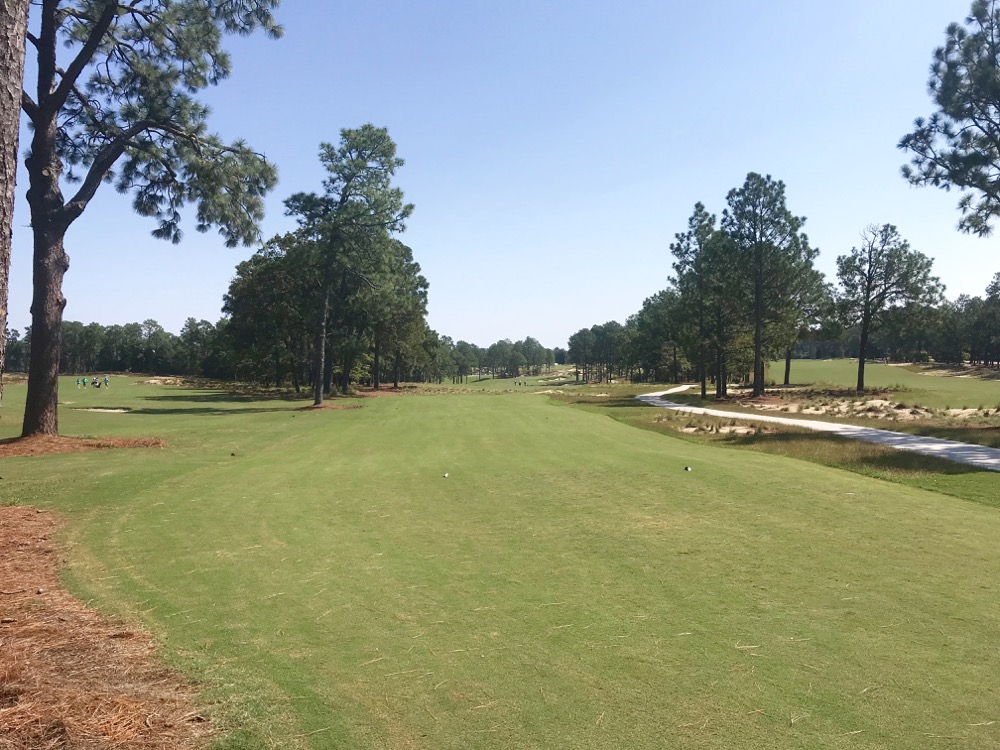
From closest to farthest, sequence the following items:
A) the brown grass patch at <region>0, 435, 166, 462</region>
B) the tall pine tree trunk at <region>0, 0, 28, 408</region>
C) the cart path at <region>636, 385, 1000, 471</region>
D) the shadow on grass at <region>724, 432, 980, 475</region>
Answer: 1. the tall pine tree trunk at <region>0, 0, 28, 408</region>
2. the shadow on grass at <region>724, 432, 980, 475</region>
3. the brown grass patch at <region>0, 435, 166, 462</region>
4. the cart path at <region>636, 385, 1000, 471</region>

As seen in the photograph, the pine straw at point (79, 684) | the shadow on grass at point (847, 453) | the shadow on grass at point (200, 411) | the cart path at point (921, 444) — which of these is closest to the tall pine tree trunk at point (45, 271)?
the pine straw at point (79, 684)

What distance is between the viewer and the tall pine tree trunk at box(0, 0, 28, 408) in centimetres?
538

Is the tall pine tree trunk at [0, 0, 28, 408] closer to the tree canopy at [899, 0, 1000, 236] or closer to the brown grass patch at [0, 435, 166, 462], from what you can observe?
the brown grass patch at [0, 435, 166, 462]

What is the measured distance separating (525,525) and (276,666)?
15.6 ft

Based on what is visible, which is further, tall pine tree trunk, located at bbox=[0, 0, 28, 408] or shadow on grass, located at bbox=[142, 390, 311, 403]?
shadow on grass, located at bbox=[142, 390, 311, 403]

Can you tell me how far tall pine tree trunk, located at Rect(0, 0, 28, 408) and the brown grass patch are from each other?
12.5 m

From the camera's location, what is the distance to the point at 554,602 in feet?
19.0

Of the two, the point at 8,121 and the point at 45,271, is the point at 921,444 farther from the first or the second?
the point at 45,271

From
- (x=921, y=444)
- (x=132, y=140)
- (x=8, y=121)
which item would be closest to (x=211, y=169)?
(x=132, y=140)

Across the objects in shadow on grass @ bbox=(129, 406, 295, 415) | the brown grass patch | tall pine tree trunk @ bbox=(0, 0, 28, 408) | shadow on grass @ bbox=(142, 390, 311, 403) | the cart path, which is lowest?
shadow on grass @ bbox=(129, 406, 295, 415)

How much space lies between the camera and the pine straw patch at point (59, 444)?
51.1 feet

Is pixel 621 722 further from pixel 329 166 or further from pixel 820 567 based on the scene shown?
pixel 329 166

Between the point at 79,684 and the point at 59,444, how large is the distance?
619 inches

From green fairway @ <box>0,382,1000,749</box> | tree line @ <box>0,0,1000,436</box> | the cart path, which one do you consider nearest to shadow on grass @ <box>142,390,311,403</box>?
tree line @ <box>0,0,1000,436</box>
